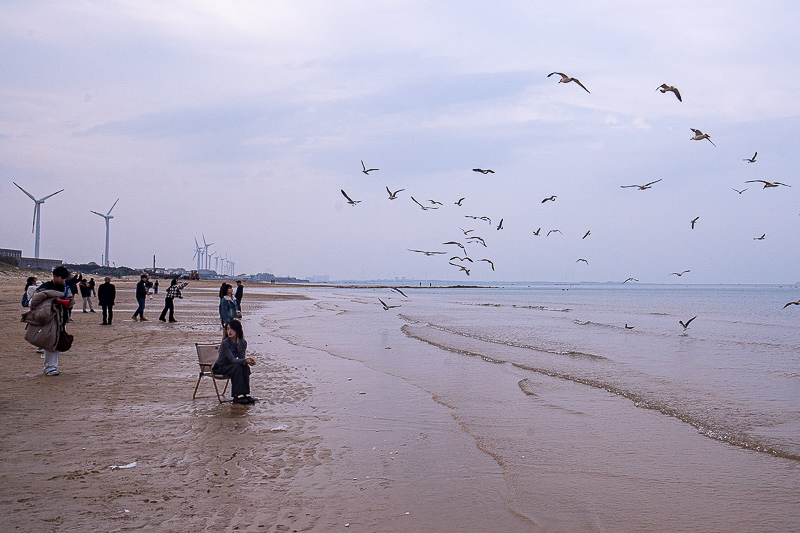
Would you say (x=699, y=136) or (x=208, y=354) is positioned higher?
(x=699, y=136)

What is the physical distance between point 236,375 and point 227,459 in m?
2.89

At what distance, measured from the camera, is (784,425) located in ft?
31.2

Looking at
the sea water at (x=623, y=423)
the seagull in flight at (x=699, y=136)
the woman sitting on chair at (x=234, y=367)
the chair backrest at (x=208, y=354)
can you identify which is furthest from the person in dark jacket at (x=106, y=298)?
the seagull in flight at (x=699, y=136)

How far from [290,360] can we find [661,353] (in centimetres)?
1276

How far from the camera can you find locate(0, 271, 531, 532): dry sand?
5.02m

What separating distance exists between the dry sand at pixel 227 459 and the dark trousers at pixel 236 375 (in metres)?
0.30

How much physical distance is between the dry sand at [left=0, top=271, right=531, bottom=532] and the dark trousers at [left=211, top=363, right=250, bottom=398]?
30 centimetres

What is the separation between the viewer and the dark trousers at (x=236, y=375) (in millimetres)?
9219

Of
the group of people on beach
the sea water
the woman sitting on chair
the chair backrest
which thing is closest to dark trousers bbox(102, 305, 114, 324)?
the sea water

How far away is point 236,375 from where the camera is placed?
30.3ft

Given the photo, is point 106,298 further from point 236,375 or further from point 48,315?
point 236,375

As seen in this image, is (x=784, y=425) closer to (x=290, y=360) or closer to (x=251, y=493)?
(x=251, y=493)

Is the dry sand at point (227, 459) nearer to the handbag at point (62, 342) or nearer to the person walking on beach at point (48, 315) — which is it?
the handbag at point (62, 342)

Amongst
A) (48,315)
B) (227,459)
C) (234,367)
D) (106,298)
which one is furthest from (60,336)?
(106,298)
